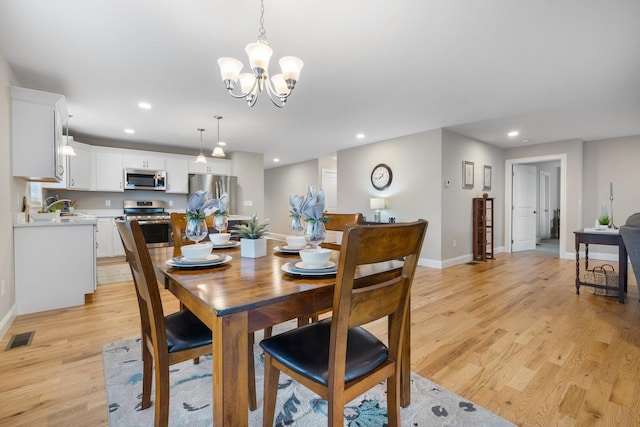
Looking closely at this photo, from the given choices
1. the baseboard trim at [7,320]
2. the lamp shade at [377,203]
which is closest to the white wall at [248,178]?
the lamp shade at [377,203]

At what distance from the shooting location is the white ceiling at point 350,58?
193 centimetres

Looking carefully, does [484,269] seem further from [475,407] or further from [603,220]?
[475,407]

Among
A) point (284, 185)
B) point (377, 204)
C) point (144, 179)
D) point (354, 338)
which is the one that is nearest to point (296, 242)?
point (354, 338)

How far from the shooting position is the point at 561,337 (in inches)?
90.0

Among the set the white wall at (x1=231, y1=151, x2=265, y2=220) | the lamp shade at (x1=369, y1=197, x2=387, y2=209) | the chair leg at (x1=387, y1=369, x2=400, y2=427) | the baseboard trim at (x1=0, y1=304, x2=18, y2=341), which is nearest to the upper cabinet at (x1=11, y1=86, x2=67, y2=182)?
the baseboard trim at (x1=0, y1=304, x2=18, y2=341)

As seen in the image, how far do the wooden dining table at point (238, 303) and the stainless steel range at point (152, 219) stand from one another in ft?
14.2

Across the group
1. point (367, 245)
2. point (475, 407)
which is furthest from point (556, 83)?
point (367, 245)

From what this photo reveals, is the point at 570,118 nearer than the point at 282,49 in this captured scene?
No

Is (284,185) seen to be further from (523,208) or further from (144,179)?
(523,208)

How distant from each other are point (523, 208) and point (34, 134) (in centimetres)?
827

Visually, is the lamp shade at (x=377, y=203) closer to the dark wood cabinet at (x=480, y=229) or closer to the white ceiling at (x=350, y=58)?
the white ceiling at (x=350, y=58)

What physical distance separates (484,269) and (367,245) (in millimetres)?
4629

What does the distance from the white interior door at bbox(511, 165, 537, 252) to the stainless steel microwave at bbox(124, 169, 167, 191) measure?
7.33 metres

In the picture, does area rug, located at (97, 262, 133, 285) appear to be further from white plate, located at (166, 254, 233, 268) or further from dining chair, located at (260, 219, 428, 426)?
dining chair, located at (260, 219, 428, 426)
